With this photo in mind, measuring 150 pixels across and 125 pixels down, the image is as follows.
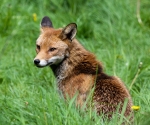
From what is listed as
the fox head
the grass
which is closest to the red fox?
the fox head

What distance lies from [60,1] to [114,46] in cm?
200

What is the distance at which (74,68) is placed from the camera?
7.09 metres

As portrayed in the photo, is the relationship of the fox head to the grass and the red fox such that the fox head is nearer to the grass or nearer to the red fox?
the red fox

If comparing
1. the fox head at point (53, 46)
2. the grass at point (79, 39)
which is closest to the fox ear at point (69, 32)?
the fox head at point (53, 46)

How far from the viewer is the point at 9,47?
975 cm

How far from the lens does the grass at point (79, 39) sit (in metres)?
5.94

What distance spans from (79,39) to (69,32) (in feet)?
9.37

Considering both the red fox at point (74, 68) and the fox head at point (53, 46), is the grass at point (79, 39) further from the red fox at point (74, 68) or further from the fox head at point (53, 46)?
the fox head at point (53, 46)

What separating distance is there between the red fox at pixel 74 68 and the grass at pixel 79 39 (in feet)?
0.75

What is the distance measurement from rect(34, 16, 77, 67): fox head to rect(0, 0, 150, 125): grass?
353 mm

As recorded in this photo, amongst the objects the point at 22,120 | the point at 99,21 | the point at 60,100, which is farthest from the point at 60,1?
the point at 22,120

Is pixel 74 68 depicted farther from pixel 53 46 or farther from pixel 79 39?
pixel 79 39

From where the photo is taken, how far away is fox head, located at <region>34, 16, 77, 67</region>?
7.00m

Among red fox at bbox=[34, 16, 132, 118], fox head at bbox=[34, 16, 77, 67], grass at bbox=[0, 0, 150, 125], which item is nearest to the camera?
grass at bbox=[0, 0, 150, 125]
